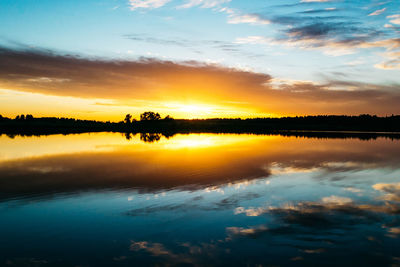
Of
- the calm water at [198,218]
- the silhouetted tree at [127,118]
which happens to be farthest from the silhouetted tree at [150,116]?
the calm water at [198,218]

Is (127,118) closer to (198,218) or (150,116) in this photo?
(150,116)

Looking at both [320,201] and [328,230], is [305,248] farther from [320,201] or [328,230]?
[320,201]

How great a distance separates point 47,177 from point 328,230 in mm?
15066

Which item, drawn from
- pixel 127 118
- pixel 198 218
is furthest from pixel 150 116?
pixel 198 218

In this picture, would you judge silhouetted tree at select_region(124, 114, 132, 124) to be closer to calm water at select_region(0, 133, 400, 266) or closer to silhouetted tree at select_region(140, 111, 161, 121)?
silhouetted tree at select_region(140, 111, 161, 121)

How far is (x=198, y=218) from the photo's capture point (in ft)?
33.0

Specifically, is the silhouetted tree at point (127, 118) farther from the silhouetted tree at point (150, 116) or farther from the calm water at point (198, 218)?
the calm water at point (198, 218)

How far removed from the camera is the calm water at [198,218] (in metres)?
Result: 7.36

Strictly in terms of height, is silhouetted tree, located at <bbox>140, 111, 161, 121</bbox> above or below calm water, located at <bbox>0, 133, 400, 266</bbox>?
above

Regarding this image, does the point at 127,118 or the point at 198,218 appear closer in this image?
the point at 198,218

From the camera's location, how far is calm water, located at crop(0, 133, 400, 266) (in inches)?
290

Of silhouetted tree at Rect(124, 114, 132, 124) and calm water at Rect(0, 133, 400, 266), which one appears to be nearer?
calm water at Rect(0, 133, 400, 266)

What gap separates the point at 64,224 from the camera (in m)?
9.41

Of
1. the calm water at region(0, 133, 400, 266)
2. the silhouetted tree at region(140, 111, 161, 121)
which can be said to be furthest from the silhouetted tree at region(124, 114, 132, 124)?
the calm water at region(0, 133, 400, 266)
